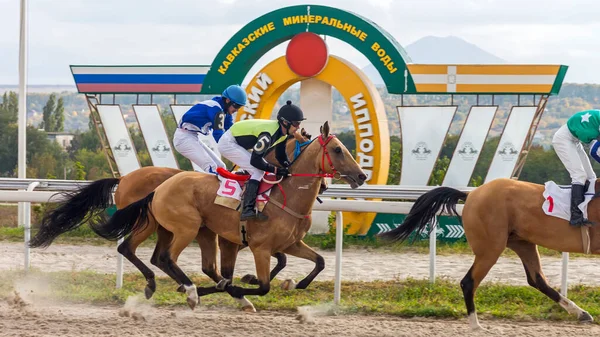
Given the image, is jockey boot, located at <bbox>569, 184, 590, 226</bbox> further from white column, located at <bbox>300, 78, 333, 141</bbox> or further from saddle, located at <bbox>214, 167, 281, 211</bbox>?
white column, located at <bbox>300, 78, 333, 141</bbox>

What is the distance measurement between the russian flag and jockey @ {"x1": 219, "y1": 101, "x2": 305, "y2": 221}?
5743mm

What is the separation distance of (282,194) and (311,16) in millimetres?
5467

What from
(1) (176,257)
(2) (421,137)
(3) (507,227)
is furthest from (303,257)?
(2) (421,137)

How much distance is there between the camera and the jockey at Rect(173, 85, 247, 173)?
7191mm

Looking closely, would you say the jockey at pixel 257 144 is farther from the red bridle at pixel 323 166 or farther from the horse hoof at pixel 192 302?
the horse hoof at pixel 192 302

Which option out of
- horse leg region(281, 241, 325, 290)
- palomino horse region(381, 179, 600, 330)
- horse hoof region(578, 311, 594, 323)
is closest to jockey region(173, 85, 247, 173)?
horse leg region(281, 241, 325, 290)

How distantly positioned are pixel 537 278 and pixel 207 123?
9.20 feet

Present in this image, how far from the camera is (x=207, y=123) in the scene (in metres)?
7.34

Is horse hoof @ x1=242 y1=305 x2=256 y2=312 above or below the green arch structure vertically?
below

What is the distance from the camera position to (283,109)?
6.50 metres

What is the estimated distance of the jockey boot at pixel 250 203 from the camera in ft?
21.4

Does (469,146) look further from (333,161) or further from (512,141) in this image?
(333,161)

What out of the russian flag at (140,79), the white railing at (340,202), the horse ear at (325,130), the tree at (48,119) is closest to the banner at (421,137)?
the white railing at (340,202)

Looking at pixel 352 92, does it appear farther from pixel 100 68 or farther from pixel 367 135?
pixel 100 68
